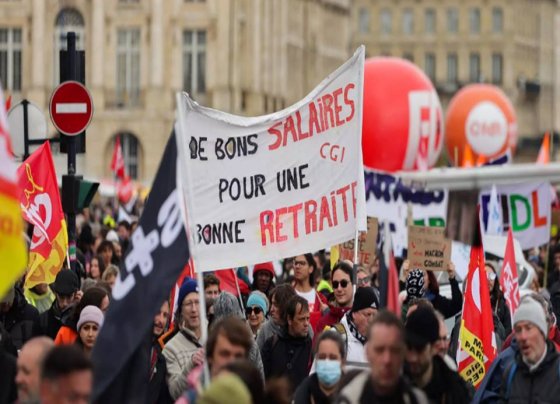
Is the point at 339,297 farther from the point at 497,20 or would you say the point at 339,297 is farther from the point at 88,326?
the point at 497,20

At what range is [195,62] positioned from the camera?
211 feet

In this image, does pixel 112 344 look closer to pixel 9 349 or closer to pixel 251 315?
pixel 9 349

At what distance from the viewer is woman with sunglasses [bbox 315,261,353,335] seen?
44.5 feet

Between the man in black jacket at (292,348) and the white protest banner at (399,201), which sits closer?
the man in black jacket at (292,348)

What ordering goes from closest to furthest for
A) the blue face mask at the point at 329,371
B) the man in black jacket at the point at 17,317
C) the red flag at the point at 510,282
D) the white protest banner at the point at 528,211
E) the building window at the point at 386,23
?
the blue face mask at the point at 329,371
the man in black jacket at the point at 17,317
the red flag at the point at 510,282
the white protest banner at the point at 528,211
the building window at the point at 386,23

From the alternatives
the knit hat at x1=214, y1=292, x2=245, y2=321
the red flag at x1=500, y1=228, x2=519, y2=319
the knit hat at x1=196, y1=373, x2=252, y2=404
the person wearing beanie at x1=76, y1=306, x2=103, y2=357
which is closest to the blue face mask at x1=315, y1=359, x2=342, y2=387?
the person wearing beanie at x1=76, y1=306, x2=103, y2=357

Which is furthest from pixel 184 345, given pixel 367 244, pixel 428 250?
pixel 367 244

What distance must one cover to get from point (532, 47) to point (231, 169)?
111213 millimetres

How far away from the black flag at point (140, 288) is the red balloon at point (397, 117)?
28398mm

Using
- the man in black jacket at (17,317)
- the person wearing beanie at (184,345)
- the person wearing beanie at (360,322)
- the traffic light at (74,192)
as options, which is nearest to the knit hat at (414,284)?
the person wearing beanie at (360,322)

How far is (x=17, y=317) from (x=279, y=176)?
2.02 m

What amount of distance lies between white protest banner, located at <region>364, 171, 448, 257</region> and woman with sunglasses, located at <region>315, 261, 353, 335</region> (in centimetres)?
1056

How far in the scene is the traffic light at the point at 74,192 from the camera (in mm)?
16062

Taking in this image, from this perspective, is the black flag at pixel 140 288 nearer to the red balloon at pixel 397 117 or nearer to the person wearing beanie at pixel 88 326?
the person wearing beanie at pixel 88 326
